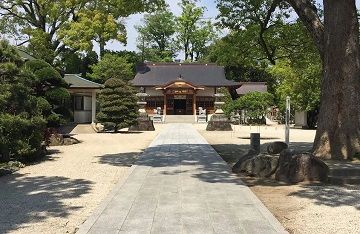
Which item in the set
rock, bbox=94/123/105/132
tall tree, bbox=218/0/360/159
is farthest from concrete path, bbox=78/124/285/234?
rock, bbox=94/123/105/132

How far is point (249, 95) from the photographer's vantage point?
3916 cm

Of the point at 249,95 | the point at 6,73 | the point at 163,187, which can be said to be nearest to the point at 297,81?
the point at 249,95

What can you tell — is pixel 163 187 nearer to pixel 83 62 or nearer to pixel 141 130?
pixel 141 130

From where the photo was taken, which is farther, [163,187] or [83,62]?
[83,62]

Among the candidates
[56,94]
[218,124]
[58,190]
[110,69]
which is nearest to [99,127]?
[218,124]

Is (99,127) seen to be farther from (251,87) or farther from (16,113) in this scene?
(251,87)

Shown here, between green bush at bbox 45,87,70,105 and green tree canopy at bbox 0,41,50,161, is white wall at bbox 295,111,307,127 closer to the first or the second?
green bush at bbox 45,87,70,105

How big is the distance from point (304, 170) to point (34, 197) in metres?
5.26

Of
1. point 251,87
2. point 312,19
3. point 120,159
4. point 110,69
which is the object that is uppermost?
point 110,69

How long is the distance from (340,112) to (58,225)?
7.67 metres

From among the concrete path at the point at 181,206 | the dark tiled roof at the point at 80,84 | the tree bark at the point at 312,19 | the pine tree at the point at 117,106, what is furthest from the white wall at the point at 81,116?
the tree bark at the point at 312,19

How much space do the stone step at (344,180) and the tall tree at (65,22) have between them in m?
29.8

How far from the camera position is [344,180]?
8.38m

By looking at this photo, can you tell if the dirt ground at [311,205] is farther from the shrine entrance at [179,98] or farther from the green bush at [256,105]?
the shrine entrance at [179,98]
